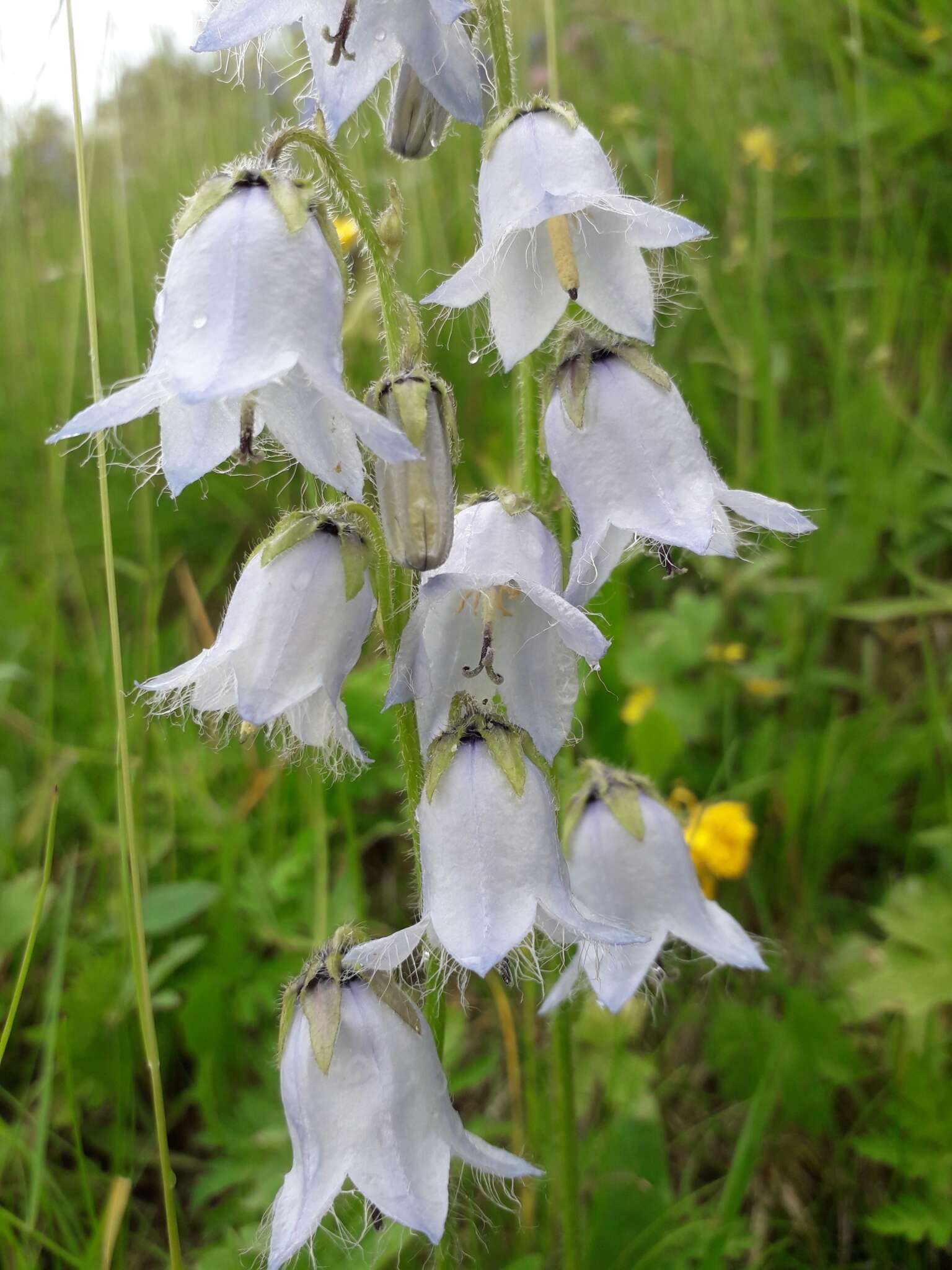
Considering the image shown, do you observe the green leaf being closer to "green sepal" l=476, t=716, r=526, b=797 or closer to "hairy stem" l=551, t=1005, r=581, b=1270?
"hairy stem" l=551, t=1005, r=581, b=1270

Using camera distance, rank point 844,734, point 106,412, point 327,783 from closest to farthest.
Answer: point 106,412
point 327,783
point 844,734

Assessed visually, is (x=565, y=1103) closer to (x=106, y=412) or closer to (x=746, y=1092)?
(x=746, y=1092)

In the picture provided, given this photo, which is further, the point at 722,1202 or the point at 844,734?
the point at 844,734

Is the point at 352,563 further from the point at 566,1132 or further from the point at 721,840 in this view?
the point at 721,840

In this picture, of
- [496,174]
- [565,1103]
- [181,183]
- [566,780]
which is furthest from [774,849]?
[181,183]

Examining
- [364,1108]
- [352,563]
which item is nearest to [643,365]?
[352,563]

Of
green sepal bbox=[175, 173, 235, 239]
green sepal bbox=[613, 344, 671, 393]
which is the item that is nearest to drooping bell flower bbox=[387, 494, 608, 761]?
green sepal bbox=[613, 344, 671, 393]
